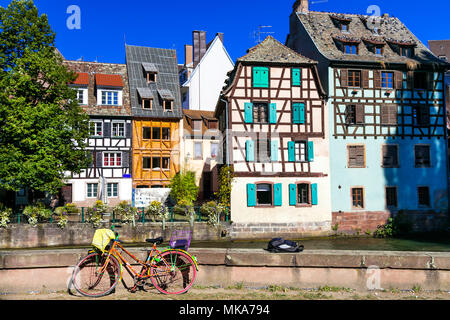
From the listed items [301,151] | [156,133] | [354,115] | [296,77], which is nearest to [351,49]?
[354,115]

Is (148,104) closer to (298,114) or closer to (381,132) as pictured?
(298,114)

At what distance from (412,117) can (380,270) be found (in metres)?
20.8

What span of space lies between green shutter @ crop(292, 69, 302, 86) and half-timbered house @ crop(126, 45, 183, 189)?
1138 centimetres

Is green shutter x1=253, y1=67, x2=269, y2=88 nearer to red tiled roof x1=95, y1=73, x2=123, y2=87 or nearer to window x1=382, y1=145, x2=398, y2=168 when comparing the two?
window x1=382, y1=145, x2=398, y2=168

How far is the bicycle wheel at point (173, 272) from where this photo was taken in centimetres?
637

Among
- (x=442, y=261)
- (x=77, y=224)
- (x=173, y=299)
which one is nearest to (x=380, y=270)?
(x=442, y=261)

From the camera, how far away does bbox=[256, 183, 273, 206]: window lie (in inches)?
895

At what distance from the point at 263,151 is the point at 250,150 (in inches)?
32.8

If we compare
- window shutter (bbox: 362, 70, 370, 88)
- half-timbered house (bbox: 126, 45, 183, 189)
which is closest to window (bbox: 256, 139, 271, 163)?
window shutter (bbox: 362, 70, 370, 88)

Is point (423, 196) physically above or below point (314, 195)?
below

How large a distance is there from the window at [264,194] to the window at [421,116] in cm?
1033

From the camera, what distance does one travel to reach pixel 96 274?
6285 mm

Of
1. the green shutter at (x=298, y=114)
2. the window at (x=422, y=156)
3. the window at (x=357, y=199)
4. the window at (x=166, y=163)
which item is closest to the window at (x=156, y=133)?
the window at (x=166, y=163)
